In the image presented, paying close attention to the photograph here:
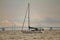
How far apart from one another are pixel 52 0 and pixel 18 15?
1.51m

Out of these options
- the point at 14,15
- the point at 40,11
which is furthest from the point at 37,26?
the point at 14,15

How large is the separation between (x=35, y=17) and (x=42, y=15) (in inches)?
11.4

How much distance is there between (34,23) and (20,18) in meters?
0.58

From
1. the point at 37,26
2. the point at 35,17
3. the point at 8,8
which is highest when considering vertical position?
the point at 8,8

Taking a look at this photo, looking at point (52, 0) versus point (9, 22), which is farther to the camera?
point (52, 0)

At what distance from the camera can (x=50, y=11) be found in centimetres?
589

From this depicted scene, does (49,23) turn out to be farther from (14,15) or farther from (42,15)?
(14,15)

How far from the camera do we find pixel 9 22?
218 inches

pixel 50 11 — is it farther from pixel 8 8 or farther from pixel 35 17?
pixel 8 8

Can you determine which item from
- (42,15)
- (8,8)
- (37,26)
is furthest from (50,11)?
(8,8)

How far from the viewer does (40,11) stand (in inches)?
229

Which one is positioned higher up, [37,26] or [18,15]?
[18,15]

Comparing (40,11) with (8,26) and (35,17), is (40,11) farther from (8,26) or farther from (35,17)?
(8,26)

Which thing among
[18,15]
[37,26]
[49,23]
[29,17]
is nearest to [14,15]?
[18,15]
